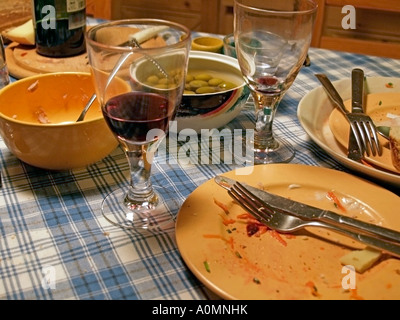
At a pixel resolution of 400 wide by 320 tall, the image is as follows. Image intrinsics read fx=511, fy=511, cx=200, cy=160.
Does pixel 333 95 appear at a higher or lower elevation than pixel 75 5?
lower

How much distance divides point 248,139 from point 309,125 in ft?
0.34

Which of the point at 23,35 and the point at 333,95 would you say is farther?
the point at 23,35

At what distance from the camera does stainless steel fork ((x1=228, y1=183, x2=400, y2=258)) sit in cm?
56

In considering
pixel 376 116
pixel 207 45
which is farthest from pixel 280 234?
pixel 207 45

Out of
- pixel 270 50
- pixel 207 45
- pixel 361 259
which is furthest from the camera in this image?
pixel 207 45

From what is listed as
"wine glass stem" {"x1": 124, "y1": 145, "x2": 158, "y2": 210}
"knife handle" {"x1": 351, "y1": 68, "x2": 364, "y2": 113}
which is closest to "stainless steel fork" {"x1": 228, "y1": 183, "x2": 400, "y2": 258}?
"wine glass stem" {"x1": 124, "y1": 145, "x2": 158, "y2": 210}

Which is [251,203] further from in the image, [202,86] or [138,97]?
[202,86]

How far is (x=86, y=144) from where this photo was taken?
71 cm

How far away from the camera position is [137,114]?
24.0 inches

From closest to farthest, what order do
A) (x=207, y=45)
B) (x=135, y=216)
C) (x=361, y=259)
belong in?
(x=361, y=259) → (x=135, y=216) → (x=207, y=45)

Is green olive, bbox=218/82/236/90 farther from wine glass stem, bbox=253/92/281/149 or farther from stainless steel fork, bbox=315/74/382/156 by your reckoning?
stainless steel fork, bbox=315/74/382/156

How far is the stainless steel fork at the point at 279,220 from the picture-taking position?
0.56 metres

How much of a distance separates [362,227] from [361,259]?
0.13ft

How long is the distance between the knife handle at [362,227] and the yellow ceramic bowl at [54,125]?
292mm
